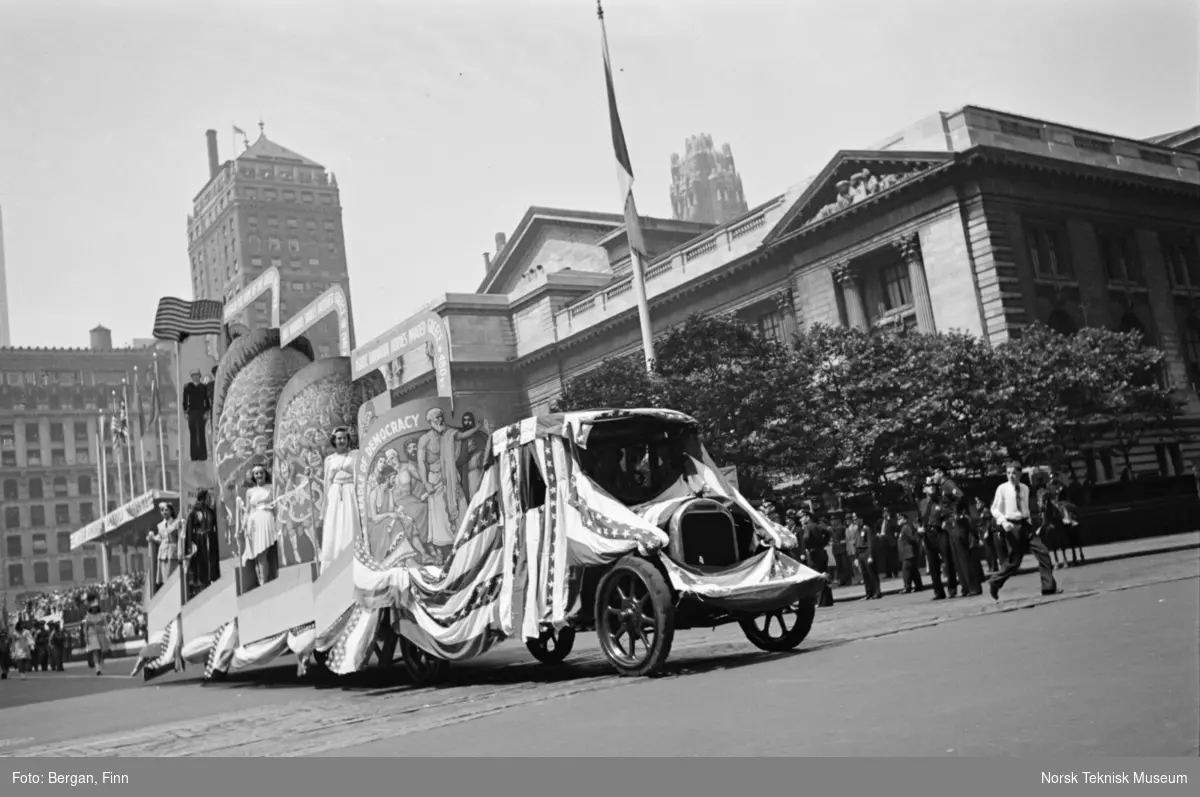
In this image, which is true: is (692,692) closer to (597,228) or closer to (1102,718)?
(1102,718)

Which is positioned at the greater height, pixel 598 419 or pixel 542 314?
pixel 542 314

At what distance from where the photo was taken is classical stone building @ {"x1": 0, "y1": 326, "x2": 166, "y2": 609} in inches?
798

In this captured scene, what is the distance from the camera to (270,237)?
18.3m

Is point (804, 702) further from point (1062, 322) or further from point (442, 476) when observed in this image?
point (1062, 322)

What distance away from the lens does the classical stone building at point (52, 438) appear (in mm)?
20281

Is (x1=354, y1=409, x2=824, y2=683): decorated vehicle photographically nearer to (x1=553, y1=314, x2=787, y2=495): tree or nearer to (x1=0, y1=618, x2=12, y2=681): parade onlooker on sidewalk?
(x1=553, y1=314, x2=787, y2=495): tree

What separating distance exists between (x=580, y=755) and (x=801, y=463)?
25.3 meters

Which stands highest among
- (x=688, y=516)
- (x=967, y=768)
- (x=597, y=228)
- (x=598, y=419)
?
(x=597, y=228)

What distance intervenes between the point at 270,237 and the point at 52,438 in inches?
353

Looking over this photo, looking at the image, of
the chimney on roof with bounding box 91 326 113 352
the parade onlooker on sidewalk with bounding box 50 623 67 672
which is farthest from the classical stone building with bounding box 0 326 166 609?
the parade onlooker on sidewalk with bounding box 50 623 67 672

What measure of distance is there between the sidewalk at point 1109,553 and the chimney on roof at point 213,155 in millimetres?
14079

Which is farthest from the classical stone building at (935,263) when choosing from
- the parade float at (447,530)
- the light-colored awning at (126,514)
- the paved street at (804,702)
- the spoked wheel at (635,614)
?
the spoked wheel at (635,614)

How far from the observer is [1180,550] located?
76.2 ft

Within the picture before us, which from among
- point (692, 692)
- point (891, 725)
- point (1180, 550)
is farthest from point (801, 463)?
point (891, 725)
